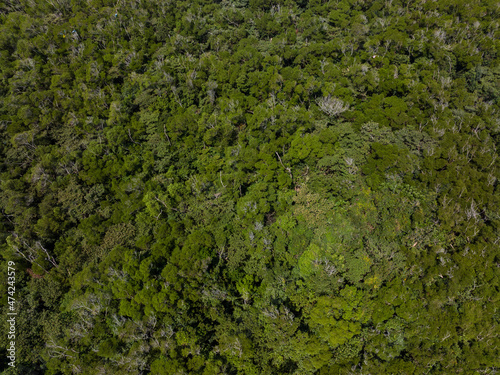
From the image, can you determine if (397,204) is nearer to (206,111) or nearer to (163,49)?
(206,111)

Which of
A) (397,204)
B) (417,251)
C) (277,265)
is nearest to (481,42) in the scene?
(397,204)

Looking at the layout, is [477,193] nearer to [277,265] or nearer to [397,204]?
[397,204]

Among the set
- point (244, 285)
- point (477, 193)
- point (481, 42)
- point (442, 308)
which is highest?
point (481, 42)

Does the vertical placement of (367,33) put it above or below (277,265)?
above

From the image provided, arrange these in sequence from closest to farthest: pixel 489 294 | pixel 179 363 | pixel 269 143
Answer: pixel 179 363 → pixel 489 294 → pixel 269 143

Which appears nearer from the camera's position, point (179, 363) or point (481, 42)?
point (179, 363)

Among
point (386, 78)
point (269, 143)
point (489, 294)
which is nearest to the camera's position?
point (489, 294)
